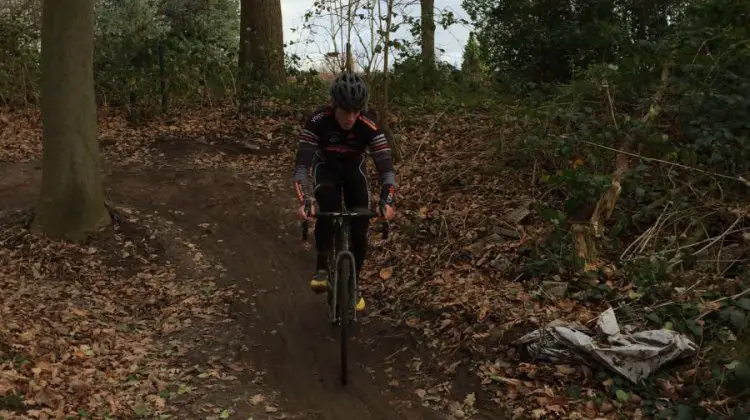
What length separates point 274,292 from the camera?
24.3ft

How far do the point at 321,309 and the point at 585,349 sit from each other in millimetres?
3134

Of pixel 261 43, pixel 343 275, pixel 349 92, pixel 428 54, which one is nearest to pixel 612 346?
pixel 343 275

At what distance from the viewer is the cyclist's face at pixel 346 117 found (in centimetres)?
545

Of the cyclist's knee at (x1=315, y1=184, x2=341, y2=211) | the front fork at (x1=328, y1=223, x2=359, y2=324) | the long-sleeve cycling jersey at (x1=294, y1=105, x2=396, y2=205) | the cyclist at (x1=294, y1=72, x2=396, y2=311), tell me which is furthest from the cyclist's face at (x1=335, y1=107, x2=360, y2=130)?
the front fork at (x1=328, y1=223, x2=359, y2=324)

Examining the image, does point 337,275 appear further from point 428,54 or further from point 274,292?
point 428,54

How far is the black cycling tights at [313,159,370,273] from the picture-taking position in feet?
18.7

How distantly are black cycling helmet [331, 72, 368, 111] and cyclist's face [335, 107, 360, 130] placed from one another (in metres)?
0.07

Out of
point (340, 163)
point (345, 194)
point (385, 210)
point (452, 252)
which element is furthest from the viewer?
point (452, 252)

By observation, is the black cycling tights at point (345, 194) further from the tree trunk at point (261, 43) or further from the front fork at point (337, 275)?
the tree trunk at point (261, 43)

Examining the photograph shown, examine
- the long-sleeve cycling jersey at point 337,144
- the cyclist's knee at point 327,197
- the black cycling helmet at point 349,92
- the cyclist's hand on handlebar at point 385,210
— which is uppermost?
the black cycling helmet at point 349,92

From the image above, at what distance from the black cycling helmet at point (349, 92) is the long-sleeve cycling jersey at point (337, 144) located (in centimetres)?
30

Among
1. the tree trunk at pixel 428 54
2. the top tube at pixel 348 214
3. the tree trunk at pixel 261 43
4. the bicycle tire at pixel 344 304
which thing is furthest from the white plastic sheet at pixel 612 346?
the tree trunk at pixel 261 43

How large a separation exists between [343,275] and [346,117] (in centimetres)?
140

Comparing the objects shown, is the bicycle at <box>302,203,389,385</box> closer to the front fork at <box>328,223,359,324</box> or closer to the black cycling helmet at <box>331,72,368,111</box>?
the front fork at <box>328,223,359,324</box>
